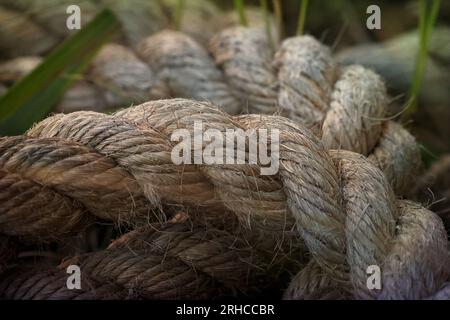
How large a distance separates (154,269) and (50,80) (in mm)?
361

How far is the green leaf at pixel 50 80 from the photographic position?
0.96 m

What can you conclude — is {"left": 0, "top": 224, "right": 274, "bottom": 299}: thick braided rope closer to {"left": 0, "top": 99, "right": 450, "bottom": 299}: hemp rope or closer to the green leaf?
{"left": 0, "top": 99, "right": 450, "bottom": 299}: hemp rope

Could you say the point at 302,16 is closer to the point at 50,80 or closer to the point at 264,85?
the point at 264,85

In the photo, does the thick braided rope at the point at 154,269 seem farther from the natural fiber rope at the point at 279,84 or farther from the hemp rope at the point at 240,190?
the natural fiber rope at the point at 279,84

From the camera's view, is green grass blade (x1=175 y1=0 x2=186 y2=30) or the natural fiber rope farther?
green grass blade (x1=175 y1=0 x2=186 y2=30)

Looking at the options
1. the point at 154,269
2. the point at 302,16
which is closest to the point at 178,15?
the point at 302,16

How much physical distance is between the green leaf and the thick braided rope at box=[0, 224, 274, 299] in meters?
0.24

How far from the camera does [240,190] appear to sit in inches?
28.3

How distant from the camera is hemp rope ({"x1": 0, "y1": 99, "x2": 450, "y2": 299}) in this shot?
0.70 meters

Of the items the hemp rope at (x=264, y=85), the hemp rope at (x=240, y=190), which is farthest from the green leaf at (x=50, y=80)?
the hemp rope at (x=240, y=190)

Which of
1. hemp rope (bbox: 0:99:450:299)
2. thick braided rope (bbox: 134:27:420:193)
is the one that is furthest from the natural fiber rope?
hemp rope (bbox: 0:99:450:299)

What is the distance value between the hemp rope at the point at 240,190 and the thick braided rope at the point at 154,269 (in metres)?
0.05
